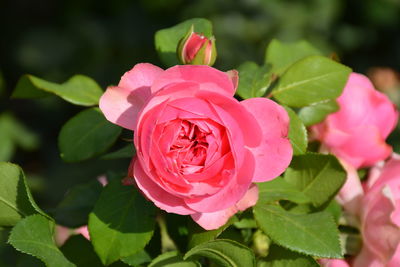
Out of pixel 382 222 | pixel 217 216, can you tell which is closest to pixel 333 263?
pixel 382 222

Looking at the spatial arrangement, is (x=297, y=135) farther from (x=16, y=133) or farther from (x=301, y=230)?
(x=16, y=133)

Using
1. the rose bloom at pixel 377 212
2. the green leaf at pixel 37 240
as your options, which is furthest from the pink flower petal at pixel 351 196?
the green leaf at pixel 37 240

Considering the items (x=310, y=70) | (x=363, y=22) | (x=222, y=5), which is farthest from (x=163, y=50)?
(x=363, y=22)

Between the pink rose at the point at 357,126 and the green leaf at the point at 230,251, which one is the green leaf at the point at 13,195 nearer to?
the green leaf at the point at 230,251

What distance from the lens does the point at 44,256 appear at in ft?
2.09

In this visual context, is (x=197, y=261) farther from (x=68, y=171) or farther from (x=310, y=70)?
(x=68, y=171)

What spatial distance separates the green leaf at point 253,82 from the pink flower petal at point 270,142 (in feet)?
0.27

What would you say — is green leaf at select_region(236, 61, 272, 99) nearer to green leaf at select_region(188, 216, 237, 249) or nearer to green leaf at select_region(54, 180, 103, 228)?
green leaf at select_region(188, 216, 237, 249)

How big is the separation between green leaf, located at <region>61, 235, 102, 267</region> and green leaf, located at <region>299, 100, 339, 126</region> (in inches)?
11.3

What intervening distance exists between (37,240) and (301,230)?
0.84ft

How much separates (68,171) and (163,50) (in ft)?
4.99

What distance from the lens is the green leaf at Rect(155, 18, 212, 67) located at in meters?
0.78

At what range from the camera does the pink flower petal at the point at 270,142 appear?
0.62 m

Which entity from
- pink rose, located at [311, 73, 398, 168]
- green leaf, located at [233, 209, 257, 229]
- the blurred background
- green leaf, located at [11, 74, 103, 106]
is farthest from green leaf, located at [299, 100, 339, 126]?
the blurred background
